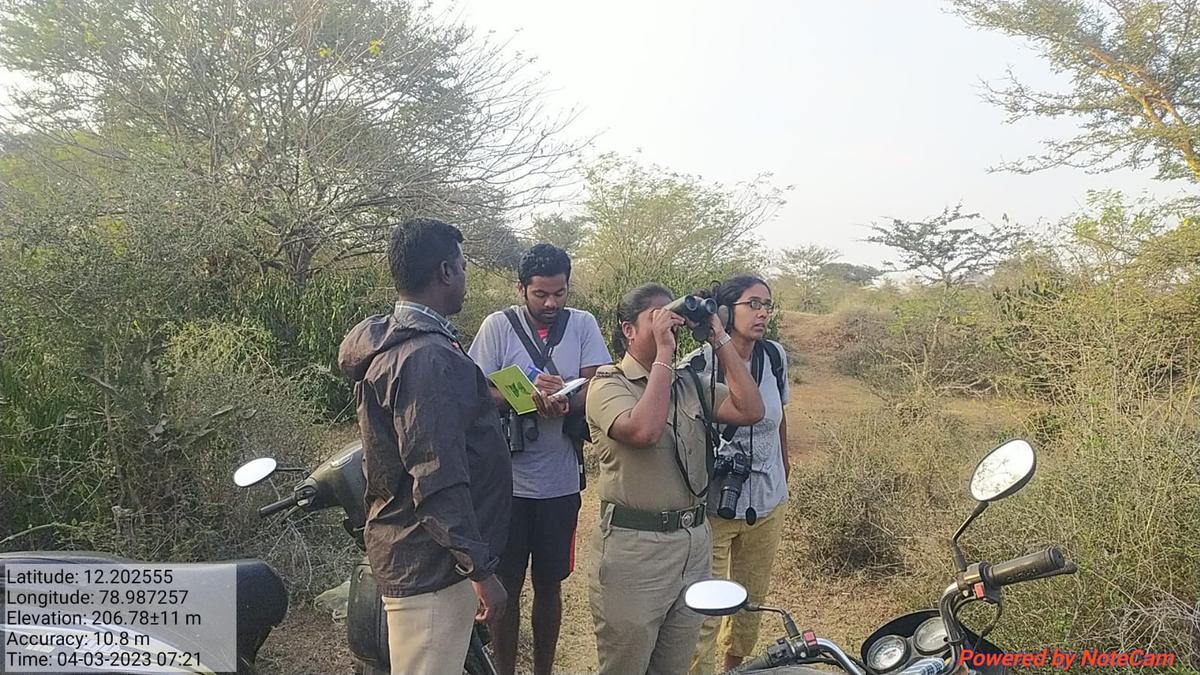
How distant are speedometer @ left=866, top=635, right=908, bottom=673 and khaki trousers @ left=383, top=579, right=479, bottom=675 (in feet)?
3.25

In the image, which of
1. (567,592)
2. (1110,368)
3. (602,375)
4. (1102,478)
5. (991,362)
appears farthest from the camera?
(991,362)

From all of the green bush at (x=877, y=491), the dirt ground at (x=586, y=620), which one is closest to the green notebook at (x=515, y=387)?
the dirt ground at (x=586, y=620)

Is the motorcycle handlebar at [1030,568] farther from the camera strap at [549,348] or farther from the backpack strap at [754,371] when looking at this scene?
the camera strap at [549,348]

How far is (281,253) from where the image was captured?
9273 millimetres

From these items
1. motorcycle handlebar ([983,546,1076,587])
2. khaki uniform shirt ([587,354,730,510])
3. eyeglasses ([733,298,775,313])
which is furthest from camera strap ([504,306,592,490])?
motorcycle handlebar ([983,546,1076,587])

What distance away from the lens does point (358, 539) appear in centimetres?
244

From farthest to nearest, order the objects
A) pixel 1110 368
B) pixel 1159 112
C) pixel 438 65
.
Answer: pixel 438 65
pixel 1159 112
pixel 1110 368

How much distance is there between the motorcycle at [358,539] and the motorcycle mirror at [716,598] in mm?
918

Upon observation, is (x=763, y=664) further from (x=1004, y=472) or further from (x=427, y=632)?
(x=427, y=632)

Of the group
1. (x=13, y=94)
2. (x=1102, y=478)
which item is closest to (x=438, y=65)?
(x=13, y=94)

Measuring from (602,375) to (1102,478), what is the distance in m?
2.40

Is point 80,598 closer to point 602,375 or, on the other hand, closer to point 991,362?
point 602,375

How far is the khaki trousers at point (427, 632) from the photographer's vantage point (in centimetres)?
201

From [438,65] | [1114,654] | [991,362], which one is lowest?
[991,362]
